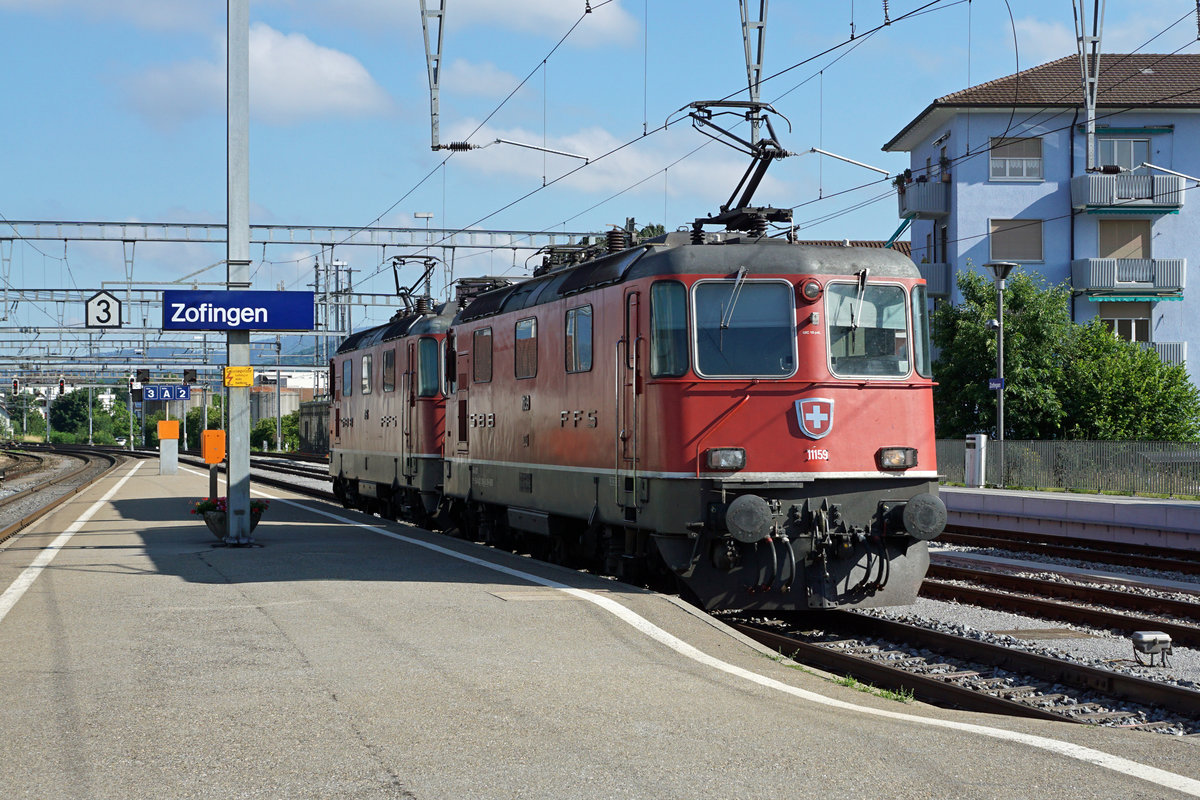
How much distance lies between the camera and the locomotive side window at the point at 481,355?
1664 centimetres

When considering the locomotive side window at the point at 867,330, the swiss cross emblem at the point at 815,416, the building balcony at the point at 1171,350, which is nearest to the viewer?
the swiss cross emblem at the point at 815,416

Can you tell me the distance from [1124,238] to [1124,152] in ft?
9.20

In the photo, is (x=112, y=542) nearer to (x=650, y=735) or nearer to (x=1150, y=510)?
(x=650, y=735)

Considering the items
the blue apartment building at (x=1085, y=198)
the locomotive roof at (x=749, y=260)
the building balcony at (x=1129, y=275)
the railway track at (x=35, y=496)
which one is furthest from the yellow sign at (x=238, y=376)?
the building balcony at (x=1129, y=275)

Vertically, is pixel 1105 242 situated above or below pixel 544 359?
above

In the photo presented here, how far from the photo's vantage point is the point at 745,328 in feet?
37.6

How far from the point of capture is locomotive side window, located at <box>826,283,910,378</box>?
11.6m

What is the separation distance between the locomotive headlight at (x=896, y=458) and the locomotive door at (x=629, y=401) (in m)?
2.13

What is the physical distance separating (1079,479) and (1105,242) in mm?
15405

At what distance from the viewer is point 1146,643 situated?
32.0ft

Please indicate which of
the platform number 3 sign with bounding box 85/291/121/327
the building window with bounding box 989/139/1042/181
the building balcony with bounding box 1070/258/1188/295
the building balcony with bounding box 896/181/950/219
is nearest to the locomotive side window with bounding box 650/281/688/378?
the platform number 3 sign with bounding box 85/291/121/327

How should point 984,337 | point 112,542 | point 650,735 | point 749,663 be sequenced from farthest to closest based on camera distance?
point 984,337 → point 112,542 → point 749,663 → point 650,735

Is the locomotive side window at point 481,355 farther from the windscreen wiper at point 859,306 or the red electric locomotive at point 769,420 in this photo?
the windscreen wiper at point 859,306

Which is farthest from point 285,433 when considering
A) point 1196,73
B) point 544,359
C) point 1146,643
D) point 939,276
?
point 1146,643
